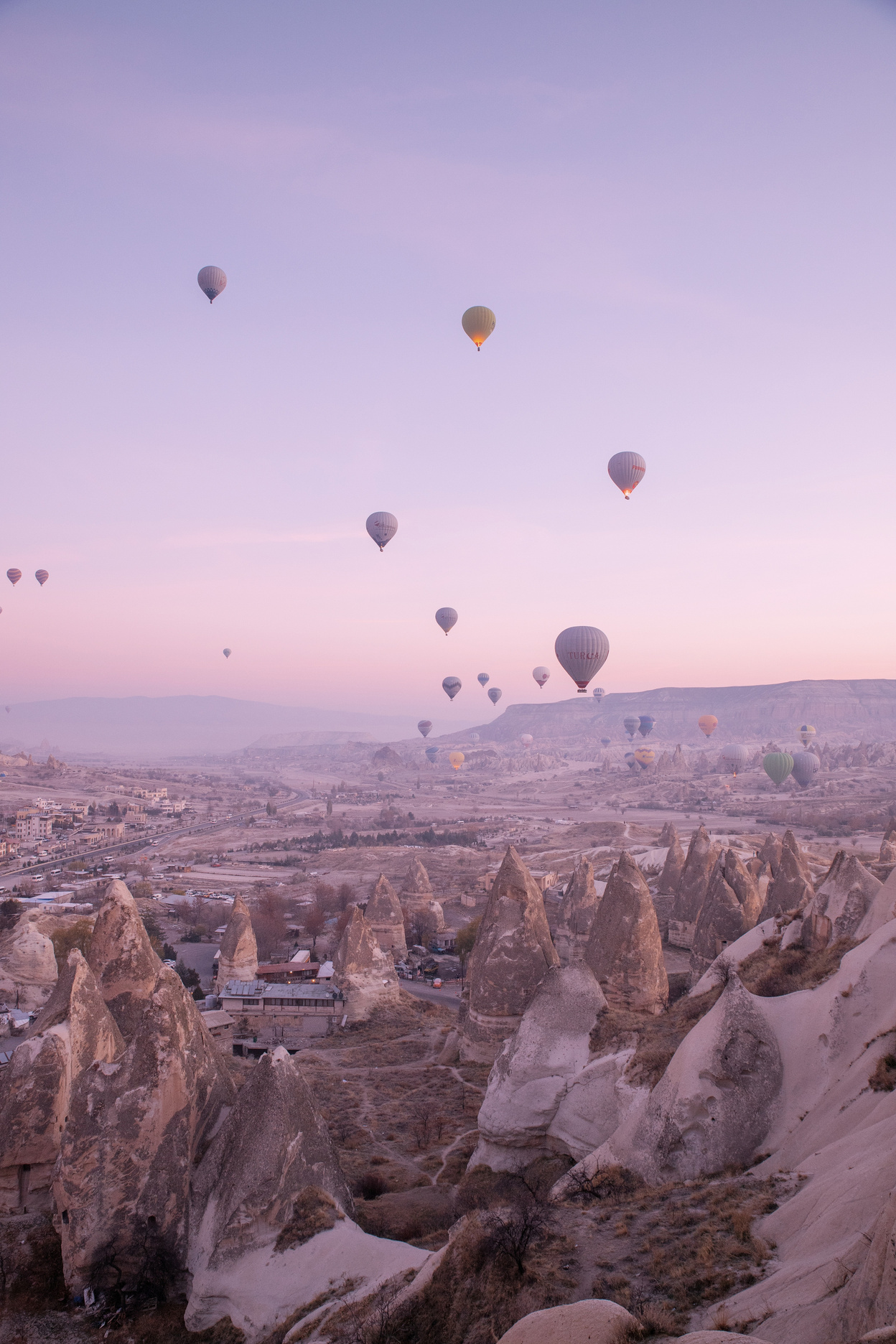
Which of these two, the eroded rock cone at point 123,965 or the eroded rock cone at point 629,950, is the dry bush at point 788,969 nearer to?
the eroded rock cone at point 629,950

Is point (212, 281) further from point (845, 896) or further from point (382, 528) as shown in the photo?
point (845, 896)

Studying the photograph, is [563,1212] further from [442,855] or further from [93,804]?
[93,804]

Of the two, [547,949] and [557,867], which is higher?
[547,949]

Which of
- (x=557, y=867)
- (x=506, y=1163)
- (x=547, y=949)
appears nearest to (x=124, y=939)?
(x=506, y=1163)

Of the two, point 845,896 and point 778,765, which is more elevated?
point 845,896

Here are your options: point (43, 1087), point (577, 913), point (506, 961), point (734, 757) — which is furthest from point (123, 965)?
point (734, 757)

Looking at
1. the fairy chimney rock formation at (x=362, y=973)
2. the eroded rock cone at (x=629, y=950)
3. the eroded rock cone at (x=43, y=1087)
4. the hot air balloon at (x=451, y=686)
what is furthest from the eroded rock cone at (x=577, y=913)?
the hot air balloon at (x=451, y=686)

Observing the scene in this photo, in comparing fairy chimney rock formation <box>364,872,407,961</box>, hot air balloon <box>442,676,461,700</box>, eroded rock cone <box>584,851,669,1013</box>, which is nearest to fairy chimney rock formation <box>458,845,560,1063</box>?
eroded rock cone <box>584,851,669,1013</box>
